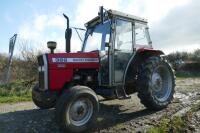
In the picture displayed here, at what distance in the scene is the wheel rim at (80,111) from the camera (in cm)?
627

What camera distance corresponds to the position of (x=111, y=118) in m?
7.19

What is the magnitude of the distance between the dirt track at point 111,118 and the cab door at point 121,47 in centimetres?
89

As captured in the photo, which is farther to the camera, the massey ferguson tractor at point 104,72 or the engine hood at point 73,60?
the engine hood at point 73,60

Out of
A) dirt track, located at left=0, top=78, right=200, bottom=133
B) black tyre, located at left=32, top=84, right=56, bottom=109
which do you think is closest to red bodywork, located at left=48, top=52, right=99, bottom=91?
black tyre, located at left=32, top=84, right=56, bottom=109

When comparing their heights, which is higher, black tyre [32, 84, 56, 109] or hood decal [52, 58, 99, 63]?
hood decal [52, 58, 99, 63]

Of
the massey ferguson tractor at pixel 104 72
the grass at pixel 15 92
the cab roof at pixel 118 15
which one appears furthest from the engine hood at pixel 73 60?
the grass at pixel 15 92

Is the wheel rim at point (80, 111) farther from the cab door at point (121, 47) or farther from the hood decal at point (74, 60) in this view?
the cab door at point (121, 47)

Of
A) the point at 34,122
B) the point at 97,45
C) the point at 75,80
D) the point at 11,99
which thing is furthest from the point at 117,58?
the point at 11,99

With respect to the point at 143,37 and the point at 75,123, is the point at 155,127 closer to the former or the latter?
the point at 75,123

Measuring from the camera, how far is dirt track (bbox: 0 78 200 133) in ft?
21.1

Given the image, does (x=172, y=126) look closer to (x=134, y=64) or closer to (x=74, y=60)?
(x=134, y=64)

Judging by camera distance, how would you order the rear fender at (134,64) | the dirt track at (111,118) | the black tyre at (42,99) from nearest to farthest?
the dirt track at (111,118)
the black tyre at (42,99)
the rear fender at (134,64)

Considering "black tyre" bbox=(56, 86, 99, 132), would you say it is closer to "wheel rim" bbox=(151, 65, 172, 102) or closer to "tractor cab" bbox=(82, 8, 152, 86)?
"tractor cab" bbox=(82, 8, 152, 86)

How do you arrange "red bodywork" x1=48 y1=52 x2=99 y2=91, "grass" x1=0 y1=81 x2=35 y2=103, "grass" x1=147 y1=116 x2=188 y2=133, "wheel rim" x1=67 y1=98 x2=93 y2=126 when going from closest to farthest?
1. "grass" x1=147 y1=116 x2=188 y2=133
2. "wheel rim" x1=67 y1=98 x2=93 y2=126
3. "red bodywork" x1=48 y1=52 x2=99 y2=91
4. "grass" x1=0 y1=81 x2=35 y2=103
